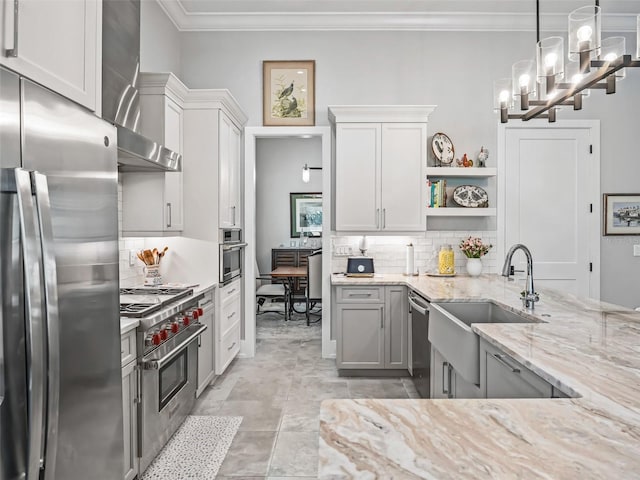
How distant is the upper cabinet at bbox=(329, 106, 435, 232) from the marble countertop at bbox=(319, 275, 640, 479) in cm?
270

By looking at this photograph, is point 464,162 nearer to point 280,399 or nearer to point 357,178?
point 357,178

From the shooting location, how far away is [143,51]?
3582mm

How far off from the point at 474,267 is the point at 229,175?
8.36 feet


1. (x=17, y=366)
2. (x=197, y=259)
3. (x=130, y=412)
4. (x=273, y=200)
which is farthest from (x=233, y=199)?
(x=273, y=200)

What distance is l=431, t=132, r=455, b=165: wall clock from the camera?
4395 mm

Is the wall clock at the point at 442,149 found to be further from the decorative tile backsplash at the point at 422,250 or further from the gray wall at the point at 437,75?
the decorative tile backsplash at the point at 422,250

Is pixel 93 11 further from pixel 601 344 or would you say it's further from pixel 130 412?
pixel 601 344

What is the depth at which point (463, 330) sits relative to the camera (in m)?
2.02


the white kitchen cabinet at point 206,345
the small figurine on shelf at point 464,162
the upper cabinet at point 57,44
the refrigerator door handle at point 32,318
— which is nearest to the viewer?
the refrigerator door handle at point 32,318

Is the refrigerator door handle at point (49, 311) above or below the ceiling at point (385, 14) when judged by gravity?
below

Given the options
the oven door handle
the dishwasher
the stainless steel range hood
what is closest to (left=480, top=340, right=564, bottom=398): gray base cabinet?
the dishwasher

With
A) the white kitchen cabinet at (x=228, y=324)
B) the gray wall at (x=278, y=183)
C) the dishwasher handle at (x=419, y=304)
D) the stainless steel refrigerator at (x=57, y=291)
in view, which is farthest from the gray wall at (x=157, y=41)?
the gray wall at (x=278, y=183)

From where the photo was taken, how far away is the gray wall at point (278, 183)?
8211mm

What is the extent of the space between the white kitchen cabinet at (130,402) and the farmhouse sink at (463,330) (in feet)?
5.23
